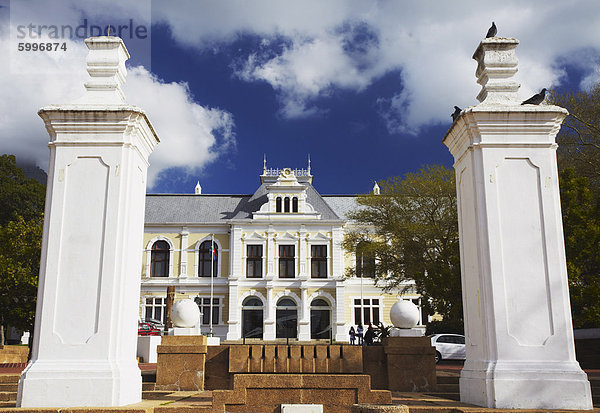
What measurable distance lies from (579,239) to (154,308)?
104 ft

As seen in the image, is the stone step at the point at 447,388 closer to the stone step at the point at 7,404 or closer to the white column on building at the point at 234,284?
the stone step at the point at 7,404

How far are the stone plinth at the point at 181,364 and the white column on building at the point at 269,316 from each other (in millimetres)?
29872

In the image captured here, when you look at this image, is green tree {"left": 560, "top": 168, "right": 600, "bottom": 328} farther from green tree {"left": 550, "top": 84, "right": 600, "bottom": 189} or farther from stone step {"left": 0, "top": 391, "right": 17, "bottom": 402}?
stone step {"left": 0, "top": 391, "right": 17, "bottom": 402}

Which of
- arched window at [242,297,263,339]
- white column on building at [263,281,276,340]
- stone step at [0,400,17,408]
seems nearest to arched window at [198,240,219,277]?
arched window at [242,297,263,339]

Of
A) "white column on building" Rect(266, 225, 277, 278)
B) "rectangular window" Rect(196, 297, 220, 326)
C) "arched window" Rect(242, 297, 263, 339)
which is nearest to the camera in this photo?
"arched window" Rect(242, 297, 263, 339)

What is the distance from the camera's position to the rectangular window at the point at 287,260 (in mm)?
41562

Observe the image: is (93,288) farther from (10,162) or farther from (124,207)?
(10,162)

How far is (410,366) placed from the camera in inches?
407

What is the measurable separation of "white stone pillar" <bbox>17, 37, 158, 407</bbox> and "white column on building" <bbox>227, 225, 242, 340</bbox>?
1253 inches

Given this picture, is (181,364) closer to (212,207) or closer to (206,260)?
(206,260)

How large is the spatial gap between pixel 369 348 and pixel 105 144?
20.7 feet

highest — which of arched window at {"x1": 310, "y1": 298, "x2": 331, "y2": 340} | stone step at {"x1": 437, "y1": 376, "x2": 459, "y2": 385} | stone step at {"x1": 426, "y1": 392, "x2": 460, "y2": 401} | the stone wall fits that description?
arched window at {"x1": 310, "y1": 298, "x2": 331, "y2": 340}

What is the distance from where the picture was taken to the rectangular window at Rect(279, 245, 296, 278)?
136ft

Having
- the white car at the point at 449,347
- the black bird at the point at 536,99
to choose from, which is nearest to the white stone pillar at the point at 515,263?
the black bird at the point at 536,99
